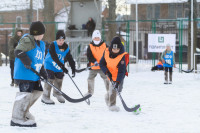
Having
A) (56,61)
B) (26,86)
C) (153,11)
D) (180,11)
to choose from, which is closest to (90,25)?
(56,61)

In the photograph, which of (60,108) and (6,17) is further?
(6,17)

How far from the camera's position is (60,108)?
6.93 m

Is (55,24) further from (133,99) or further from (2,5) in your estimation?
(2,5)

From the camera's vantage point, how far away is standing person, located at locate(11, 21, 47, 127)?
505 cm

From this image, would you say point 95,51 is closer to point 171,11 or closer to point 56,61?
point 56,61

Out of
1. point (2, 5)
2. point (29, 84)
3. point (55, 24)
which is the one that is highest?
point (2, 5)

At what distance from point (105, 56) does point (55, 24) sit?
10.8 metres

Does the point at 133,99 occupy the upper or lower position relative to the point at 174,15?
lower

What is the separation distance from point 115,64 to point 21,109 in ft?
6.92

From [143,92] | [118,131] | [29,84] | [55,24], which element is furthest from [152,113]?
[55,24]

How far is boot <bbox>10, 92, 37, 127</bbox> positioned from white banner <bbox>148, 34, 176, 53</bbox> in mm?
11112

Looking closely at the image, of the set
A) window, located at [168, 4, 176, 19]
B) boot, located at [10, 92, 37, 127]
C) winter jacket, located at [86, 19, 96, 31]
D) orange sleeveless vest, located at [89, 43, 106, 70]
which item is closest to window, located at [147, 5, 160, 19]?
window, located at [168, 4, 176, 19]

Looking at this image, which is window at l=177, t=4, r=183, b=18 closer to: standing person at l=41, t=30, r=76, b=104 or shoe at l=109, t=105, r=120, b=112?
standing person at l=41, t=30, r=76, b=104

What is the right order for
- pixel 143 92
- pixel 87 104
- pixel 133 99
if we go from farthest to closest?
pixel 143 92
pixel 133 99
pixel 87 104
